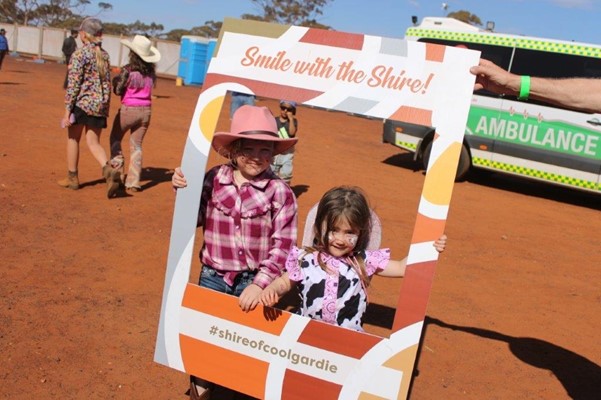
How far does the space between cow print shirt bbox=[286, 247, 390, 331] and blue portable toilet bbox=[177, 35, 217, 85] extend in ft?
83.7

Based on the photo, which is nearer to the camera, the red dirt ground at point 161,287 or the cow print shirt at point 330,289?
the cow print shirt at point 330,289

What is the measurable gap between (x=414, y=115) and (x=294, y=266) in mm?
861

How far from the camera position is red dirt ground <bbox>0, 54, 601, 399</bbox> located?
12.9 feet

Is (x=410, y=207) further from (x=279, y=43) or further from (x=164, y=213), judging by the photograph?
(x=279, y=43)

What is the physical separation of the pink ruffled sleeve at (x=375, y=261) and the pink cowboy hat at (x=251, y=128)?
645mm

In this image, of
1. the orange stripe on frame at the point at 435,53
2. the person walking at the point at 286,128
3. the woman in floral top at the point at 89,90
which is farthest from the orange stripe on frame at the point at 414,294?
the woman in floral top at the point at 89,90

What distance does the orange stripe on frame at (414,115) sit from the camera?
2773 mm

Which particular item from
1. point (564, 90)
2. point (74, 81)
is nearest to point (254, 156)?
point (564, 90)

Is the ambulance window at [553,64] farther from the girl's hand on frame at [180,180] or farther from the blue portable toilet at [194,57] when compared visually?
the blue portable toilet at [194,57]

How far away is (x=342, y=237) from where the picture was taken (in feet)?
10.1

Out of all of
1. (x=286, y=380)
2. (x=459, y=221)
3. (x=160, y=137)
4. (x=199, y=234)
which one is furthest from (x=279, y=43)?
(x=160, y=137)

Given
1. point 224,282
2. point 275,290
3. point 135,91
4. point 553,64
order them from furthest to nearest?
point 553,64, point 135,91, point 224,282, point 275,290

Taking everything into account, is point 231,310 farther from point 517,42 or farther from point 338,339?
point 517,42

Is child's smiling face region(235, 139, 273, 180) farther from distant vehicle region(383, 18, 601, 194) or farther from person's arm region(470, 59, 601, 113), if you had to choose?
distant vehicle region(383, 18, 601, 194)
